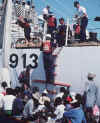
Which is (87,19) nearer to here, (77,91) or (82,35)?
(82,35)

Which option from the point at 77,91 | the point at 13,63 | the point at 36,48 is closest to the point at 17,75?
the point at 13,63

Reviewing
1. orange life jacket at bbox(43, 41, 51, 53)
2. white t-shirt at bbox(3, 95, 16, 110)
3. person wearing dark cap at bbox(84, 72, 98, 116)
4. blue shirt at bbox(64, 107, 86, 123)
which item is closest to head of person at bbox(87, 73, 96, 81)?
person wearing dark cap at bbox(84, 72, 98, 116)

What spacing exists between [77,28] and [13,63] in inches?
131

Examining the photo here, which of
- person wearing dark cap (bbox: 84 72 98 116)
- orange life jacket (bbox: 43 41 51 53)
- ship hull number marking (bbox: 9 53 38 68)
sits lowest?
person wearing dark cap (bbox: 84 72 98 116)

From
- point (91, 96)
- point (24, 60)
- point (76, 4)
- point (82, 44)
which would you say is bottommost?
point (91, 96)

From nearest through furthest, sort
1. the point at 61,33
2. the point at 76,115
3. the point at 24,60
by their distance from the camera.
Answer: the point at 76,115 < the point at 61,33 < the point at 24,60

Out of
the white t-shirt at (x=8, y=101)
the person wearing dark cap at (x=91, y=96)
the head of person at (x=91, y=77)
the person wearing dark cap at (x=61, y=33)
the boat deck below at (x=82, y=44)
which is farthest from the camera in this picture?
the person wearing dark cap at (x=61, y=33)

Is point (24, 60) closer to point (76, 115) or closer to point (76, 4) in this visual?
point (76, 4)

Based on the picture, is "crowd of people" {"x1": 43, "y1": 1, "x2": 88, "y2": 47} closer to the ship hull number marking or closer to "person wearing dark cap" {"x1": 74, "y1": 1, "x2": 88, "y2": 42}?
"person wearing dark cap" {"x1": 74, "y1": 1, "x2": 88, "y2": 42}

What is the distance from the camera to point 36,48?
10273 mm

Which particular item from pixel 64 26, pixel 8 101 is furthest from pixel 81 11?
pixel 8 101

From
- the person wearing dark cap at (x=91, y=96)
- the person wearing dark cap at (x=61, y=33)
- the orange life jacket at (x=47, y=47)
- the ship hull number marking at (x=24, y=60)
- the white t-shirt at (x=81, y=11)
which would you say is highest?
the white t-shirt at (x=81, y=11)

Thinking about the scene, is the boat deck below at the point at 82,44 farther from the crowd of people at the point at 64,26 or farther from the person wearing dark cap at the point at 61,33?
the person wearing dark cap at the point at 61,33

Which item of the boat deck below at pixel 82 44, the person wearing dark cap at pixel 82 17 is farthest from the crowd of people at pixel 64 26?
the boat deck below at pixel 82 44
